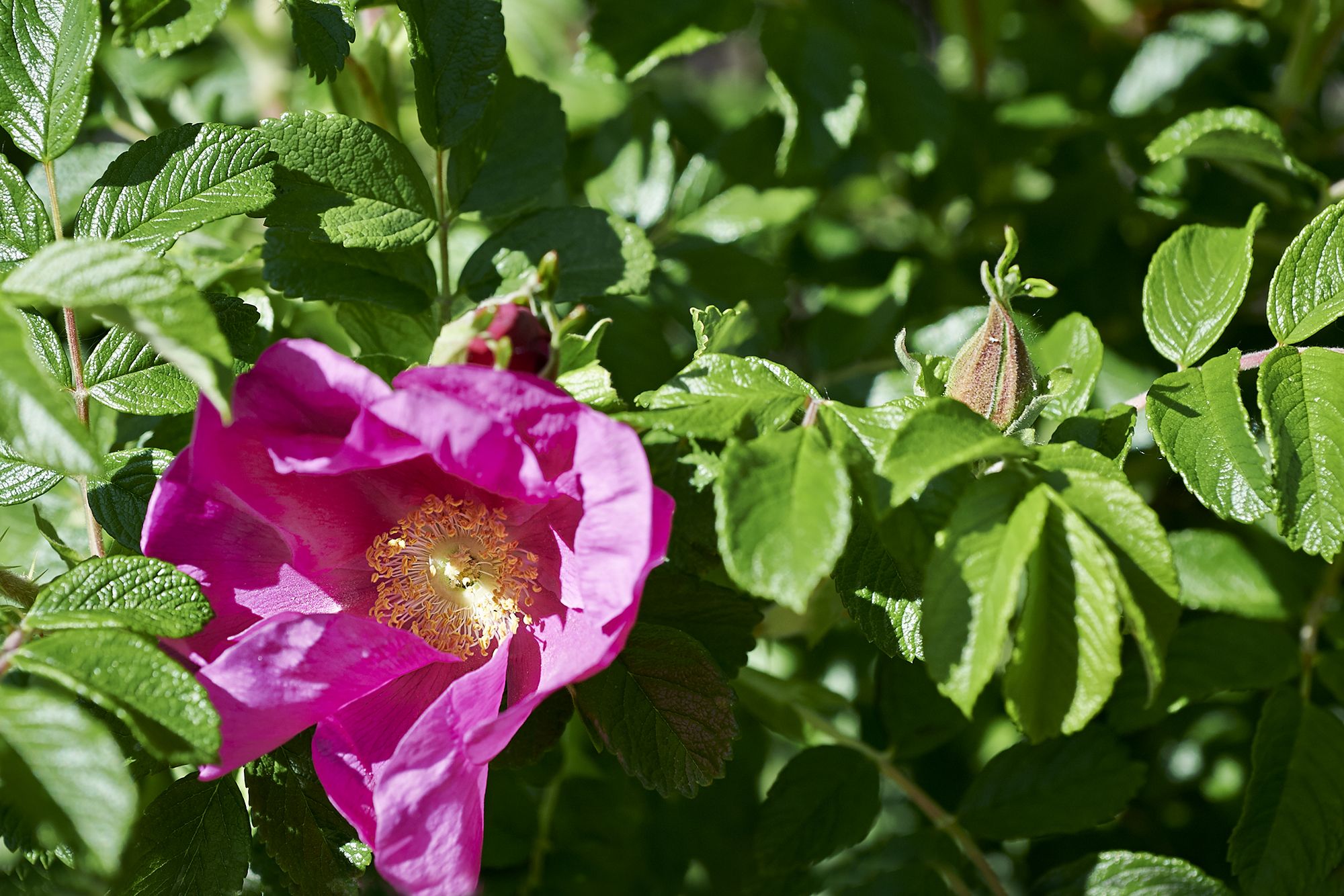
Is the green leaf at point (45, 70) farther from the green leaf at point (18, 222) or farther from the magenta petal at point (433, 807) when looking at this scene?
the magenta petal at point (433, 807)

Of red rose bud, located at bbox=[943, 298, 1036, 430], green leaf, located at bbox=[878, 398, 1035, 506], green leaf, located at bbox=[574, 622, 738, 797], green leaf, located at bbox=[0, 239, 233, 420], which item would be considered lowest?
green leaf, located at bbox=[574, 622, 738, 797]

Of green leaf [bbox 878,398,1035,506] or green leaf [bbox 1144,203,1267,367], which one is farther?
green leaf [bbox 1144,203,1267,367]

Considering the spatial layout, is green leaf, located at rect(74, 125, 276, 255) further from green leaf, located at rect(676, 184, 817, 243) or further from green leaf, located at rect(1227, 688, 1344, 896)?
green leaf, located at rect(1227, 688, 1344, 896)

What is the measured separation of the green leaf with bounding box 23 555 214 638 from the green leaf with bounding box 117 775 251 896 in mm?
175

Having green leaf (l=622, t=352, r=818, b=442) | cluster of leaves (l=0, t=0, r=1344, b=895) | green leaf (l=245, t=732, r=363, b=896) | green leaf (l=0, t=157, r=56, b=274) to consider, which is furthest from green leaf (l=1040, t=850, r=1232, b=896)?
green leaf (l=0, t=157, r=56, b=274)

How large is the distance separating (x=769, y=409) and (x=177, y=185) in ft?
1.62

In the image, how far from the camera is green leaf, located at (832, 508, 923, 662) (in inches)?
32.3

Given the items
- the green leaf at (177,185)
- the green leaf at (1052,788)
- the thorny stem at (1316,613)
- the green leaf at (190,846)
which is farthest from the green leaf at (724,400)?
the thorny stem at (1316,613)

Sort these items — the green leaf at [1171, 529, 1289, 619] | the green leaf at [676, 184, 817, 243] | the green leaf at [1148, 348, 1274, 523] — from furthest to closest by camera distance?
the green leaf at [676, 184, 817, 243] < the green leaf at [1171, 529, 1289, 619] < the green leaf at [1148, 348, 1274, 523]

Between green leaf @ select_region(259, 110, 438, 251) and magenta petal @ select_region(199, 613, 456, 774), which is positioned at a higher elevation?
green leaf @ select_region(259, 110, 438, 251)

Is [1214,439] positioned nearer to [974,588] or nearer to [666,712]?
[974,588]

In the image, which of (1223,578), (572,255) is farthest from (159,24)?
(1223,578)

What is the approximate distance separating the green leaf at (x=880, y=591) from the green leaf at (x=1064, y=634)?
111 millimetres

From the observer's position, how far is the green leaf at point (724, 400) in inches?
29.7
